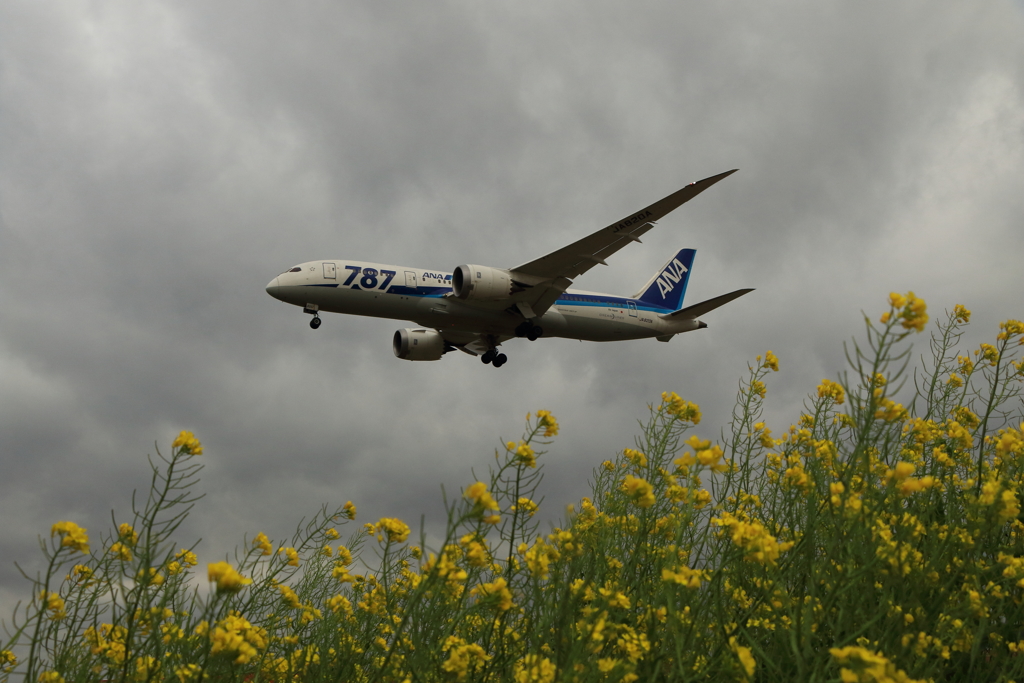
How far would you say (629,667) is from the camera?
7.29 feet

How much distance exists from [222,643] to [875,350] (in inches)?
87.1

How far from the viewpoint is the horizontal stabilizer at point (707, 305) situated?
23186 mm

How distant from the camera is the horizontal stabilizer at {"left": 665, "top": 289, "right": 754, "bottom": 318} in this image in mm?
23186

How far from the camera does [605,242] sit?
19.9 metres

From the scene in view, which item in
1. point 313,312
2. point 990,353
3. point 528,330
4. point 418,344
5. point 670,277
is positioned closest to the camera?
point 990,353

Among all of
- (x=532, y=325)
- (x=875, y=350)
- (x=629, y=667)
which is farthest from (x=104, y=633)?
(x=532, y=325)

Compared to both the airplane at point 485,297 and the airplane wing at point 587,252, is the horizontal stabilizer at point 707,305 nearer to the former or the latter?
the airplane at point 485,297

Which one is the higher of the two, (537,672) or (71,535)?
(71,535)

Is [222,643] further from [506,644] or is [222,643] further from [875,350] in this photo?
[875,350]

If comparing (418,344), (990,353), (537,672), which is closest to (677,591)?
(537,672)

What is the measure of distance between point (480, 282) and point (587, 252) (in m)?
3.39

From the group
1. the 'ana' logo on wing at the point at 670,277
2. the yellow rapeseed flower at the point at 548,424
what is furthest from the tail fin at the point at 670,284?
the yellow rapeseed flower at the point at 548,424

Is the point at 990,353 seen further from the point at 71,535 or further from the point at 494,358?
the point at 494,358

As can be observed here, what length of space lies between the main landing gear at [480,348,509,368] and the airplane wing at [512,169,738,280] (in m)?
4.68
